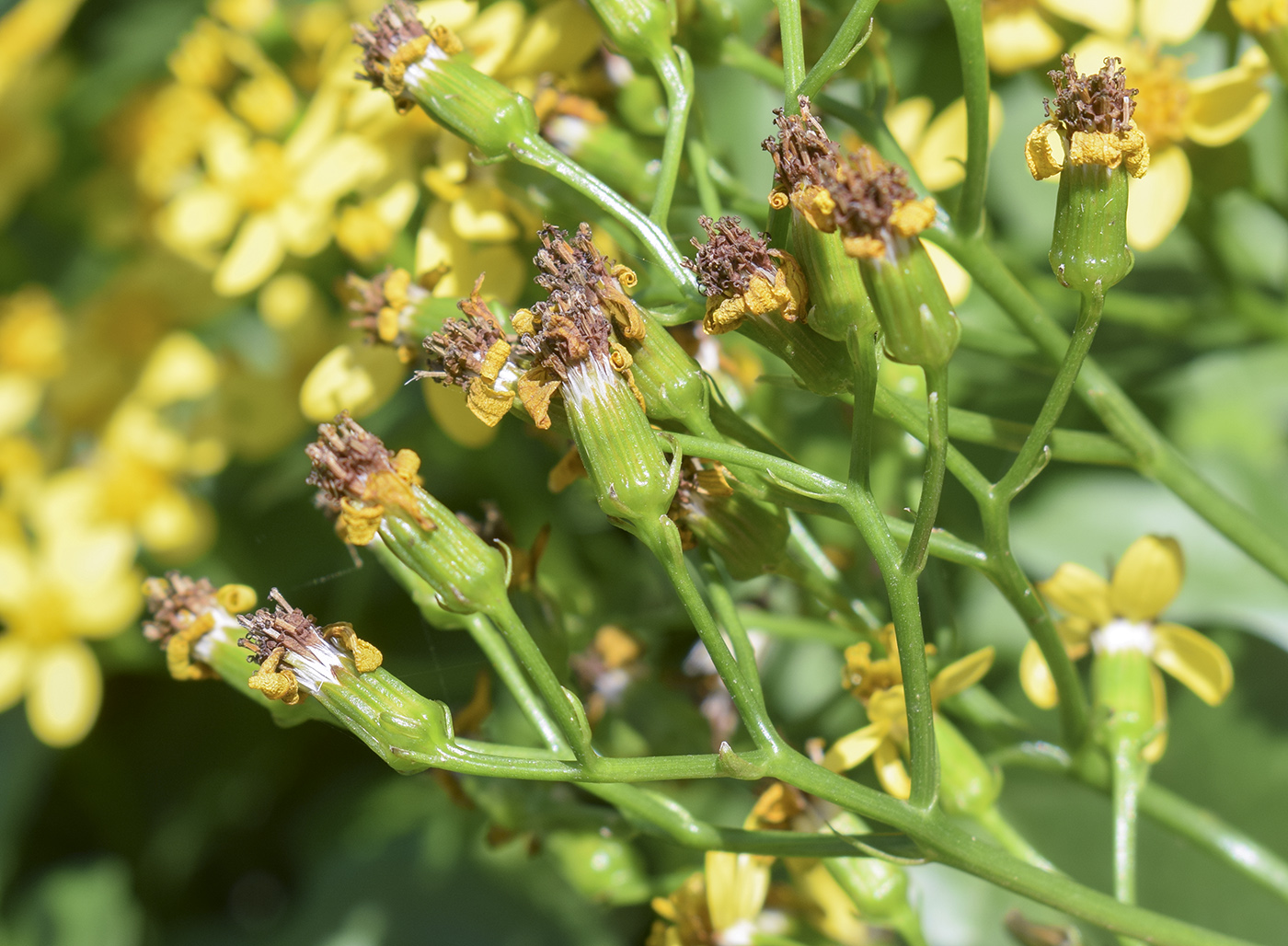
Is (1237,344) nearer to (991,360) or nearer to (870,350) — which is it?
(991,360)

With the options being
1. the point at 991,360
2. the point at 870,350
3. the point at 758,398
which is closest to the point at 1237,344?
the point at 991,360

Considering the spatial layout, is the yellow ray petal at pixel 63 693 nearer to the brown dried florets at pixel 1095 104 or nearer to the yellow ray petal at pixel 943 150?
the yellow ray petal at pixel 943 150

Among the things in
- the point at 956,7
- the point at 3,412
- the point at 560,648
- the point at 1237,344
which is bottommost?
the point at 3,412

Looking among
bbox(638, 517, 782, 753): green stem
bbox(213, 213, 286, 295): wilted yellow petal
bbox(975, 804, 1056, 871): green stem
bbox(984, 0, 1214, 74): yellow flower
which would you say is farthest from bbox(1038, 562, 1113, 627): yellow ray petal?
bbox(213, 213, 286, 295): wilted yellow petal

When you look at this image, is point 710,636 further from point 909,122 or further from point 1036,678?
point 909,122

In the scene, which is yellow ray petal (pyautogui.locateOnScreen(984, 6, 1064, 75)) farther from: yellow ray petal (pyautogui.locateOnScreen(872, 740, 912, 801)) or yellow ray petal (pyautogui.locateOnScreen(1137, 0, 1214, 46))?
yellow ray petal (pyautogui.locateOnScreen(872, 740, 912, 801))

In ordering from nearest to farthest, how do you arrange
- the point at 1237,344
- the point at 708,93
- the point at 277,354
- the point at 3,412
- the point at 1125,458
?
the point at 1125,458 → the point at 1237,344 → the point at 708,93 → the point at 277,354 → the point at 3,412

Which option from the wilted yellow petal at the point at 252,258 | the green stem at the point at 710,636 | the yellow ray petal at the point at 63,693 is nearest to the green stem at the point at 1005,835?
the green stem at the point at 710,636
